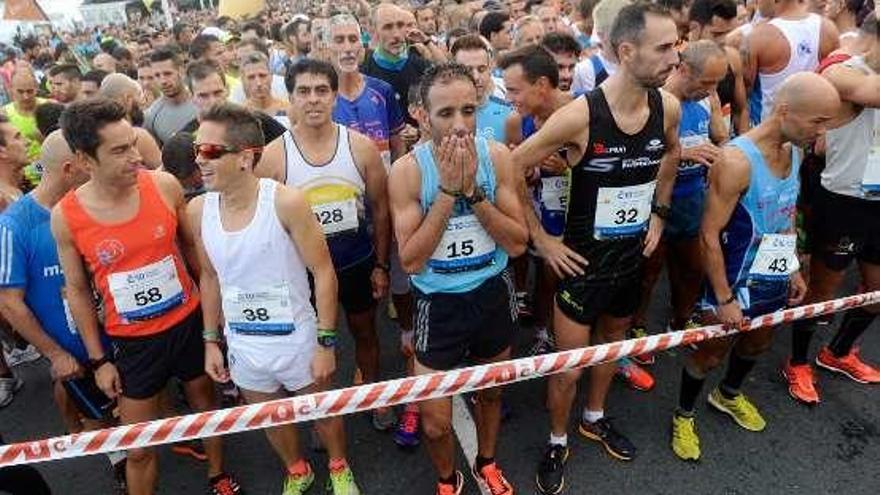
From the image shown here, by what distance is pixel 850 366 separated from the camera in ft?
13.0

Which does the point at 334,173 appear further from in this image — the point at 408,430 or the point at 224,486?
the point at 224,486

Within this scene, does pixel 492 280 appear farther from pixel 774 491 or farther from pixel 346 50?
pixel 346 50

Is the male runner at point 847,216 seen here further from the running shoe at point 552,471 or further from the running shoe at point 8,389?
the running shoe at point 8,389

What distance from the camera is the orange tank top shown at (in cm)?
277

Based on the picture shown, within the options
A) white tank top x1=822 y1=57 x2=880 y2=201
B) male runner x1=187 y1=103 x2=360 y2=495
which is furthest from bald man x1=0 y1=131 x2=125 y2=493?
white tank top x1=822 y1=57 x2=880 y2=201

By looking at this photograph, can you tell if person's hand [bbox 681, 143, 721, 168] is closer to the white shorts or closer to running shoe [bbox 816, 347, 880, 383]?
running shoe [bbox 816, 347, 880, 383]

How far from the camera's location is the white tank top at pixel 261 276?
2.70 meters

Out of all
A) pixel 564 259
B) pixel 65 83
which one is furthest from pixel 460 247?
pixel 65 83

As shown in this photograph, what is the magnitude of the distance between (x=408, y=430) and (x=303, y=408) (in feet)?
3.92

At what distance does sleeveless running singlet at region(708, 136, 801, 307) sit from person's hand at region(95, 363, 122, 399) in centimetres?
301

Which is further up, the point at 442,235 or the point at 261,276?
the point at 442,235

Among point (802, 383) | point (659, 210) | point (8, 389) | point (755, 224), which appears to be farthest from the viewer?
point (8, 389)

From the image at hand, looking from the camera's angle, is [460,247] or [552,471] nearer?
[460,247]

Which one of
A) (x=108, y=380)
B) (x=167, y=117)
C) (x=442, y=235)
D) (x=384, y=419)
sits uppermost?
(x=442, y=235)
